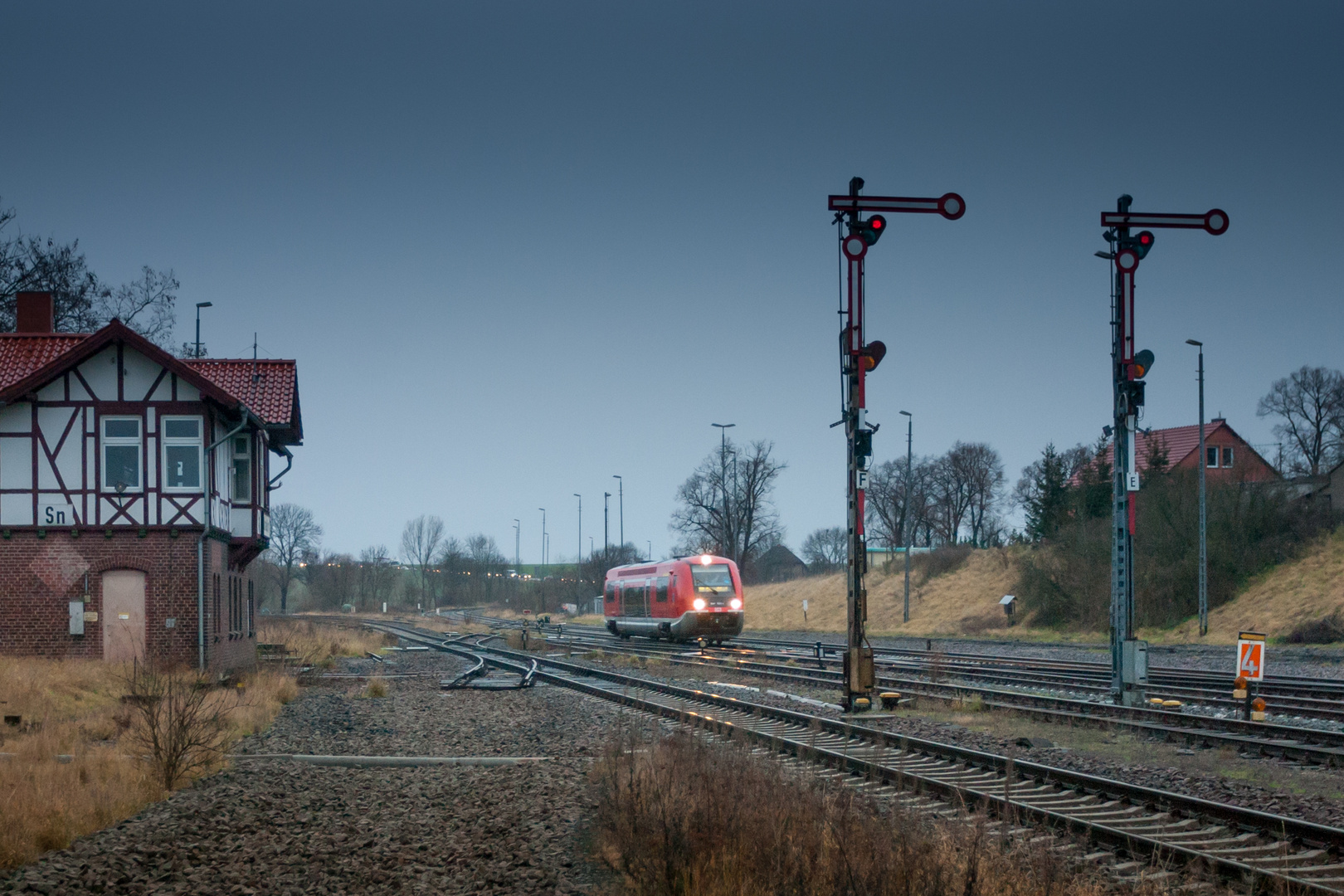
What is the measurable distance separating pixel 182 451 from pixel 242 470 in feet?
12.2

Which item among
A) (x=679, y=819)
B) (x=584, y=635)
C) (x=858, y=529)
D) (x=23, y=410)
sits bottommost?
(x=584, y=635)

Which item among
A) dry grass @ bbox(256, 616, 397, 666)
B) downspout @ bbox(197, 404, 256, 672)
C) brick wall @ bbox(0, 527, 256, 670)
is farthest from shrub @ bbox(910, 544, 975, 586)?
brick wall @ bbox(0, 527, 256, 670)

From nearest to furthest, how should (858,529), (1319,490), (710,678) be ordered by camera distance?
(858,529), (710,678), (1319,490)

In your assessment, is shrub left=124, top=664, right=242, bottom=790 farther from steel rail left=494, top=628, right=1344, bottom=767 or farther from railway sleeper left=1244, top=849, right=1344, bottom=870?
steel rail left=494, top=628, right=1344, bottom=767

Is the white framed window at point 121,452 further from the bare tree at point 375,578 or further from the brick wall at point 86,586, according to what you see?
the bare tree at point 375,578

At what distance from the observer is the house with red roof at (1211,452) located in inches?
1666

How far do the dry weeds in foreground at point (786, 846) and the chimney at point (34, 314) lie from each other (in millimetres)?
28158

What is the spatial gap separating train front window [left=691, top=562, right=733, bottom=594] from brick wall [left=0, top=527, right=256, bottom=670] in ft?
53.3

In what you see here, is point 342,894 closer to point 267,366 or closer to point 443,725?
point 443,725

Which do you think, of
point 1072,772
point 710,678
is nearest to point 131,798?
point 1072,772

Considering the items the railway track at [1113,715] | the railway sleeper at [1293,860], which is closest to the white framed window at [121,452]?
the railway track at [1113,715]

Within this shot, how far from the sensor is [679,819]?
736 centimetres

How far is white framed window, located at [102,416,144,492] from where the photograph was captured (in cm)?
2488

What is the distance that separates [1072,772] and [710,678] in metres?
13.9
